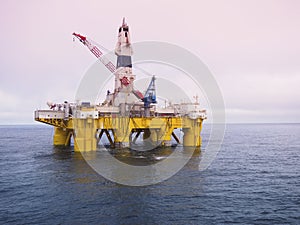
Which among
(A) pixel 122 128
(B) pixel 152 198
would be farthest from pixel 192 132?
(B) pixel 152 198

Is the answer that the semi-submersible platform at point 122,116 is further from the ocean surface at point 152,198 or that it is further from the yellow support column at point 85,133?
the ocean surface at point 152,198

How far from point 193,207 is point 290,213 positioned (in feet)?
19.8

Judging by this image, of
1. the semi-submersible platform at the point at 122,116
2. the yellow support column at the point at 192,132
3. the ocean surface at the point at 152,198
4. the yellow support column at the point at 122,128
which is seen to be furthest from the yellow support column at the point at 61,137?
the yellow support column at the point at 192,132

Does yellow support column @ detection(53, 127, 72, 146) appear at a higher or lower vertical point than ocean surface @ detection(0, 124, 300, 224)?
higher

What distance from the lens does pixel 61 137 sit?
49.8 m

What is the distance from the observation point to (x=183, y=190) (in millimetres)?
20656

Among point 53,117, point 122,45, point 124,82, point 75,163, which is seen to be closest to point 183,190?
point 75,163

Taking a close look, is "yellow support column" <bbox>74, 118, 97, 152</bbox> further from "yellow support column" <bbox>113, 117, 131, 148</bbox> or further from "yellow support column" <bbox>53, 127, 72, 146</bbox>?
"yellow support column" <bbox>53, 127, 72, 146</bbox>

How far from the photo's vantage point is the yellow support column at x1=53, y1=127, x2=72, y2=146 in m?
48.9

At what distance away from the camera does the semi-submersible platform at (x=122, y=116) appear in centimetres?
3672

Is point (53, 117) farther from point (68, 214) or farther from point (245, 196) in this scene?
point (245, 196)

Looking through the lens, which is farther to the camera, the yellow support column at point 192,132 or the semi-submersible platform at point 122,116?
the yellow support column at point 192,132

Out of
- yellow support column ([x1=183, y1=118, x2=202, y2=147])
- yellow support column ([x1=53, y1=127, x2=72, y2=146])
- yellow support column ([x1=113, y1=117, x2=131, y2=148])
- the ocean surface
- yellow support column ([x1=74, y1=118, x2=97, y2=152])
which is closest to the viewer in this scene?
the ocean surface

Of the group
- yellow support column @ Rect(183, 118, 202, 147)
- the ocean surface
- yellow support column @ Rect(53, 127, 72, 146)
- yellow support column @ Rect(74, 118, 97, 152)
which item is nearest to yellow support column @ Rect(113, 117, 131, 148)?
yellow support column @ Rect(74, 118, 97, 152)
